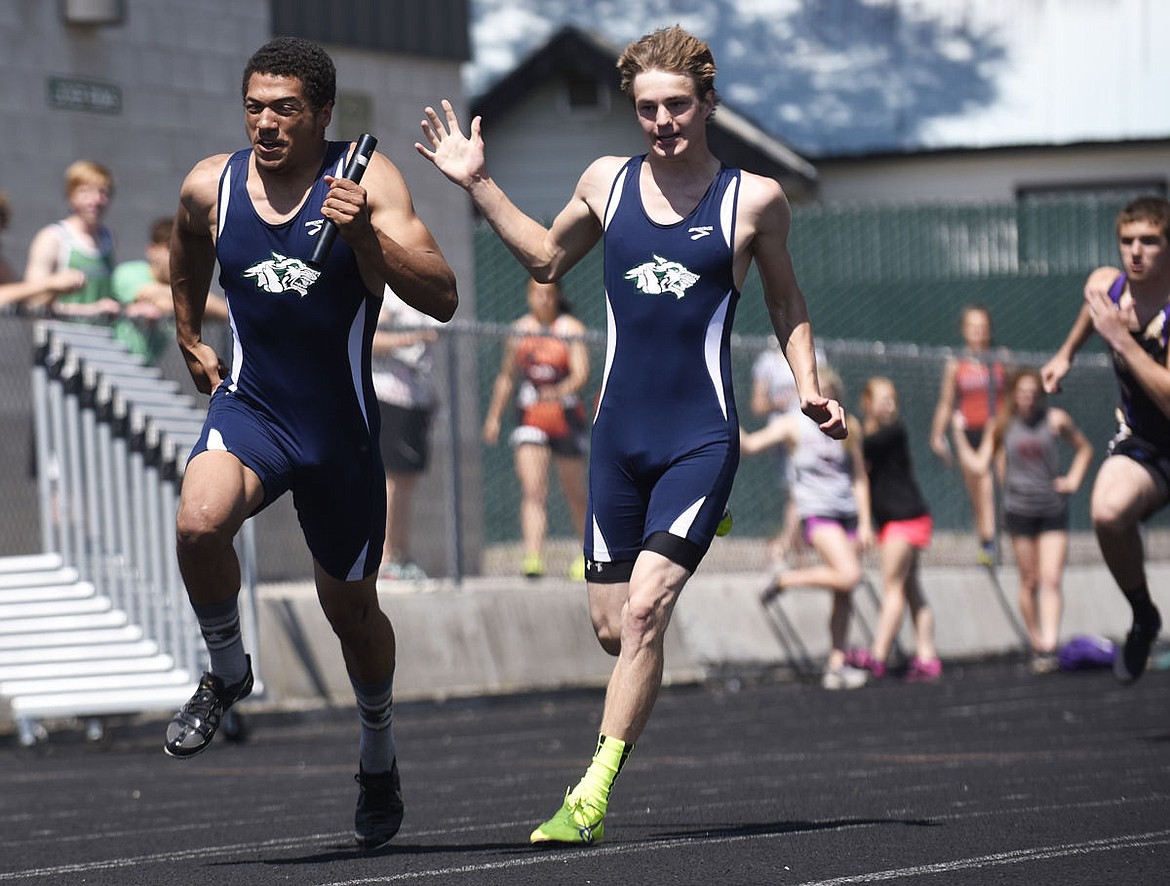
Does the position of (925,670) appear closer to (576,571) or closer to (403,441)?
(576,571)

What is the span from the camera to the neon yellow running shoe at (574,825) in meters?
6.95

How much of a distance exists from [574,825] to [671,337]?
1579 millimetres

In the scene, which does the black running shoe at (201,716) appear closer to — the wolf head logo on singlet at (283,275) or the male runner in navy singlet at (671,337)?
the male runner in navy singlet at (671,337)

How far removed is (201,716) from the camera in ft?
22.8

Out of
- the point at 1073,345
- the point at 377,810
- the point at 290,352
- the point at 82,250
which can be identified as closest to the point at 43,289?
the point at 82,250

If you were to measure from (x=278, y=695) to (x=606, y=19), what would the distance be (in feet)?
82.1

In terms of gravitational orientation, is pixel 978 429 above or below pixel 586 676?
above

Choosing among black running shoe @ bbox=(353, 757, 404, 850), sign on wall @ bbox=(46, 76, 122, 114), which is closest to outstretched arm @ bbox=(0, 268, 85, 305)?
sign on wall @ bbox=(46, 76, 122, 114)

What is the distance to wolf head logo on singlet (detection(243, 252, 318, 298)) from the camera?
7016 millimetres

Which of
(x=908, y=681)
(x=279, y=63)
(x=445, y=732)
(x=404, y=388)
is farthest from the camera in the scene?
(x=908, y=681)

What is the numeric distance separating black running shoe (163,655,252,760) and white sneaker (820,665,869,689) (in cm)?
884

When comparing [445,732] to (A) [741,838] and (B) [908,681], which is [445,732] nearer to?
(B) [908,681]

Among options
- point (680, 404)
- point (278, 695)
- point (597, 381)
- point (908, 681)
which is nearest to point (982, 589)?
point (908, 681)

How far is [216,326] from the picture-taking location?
43.1 feet
